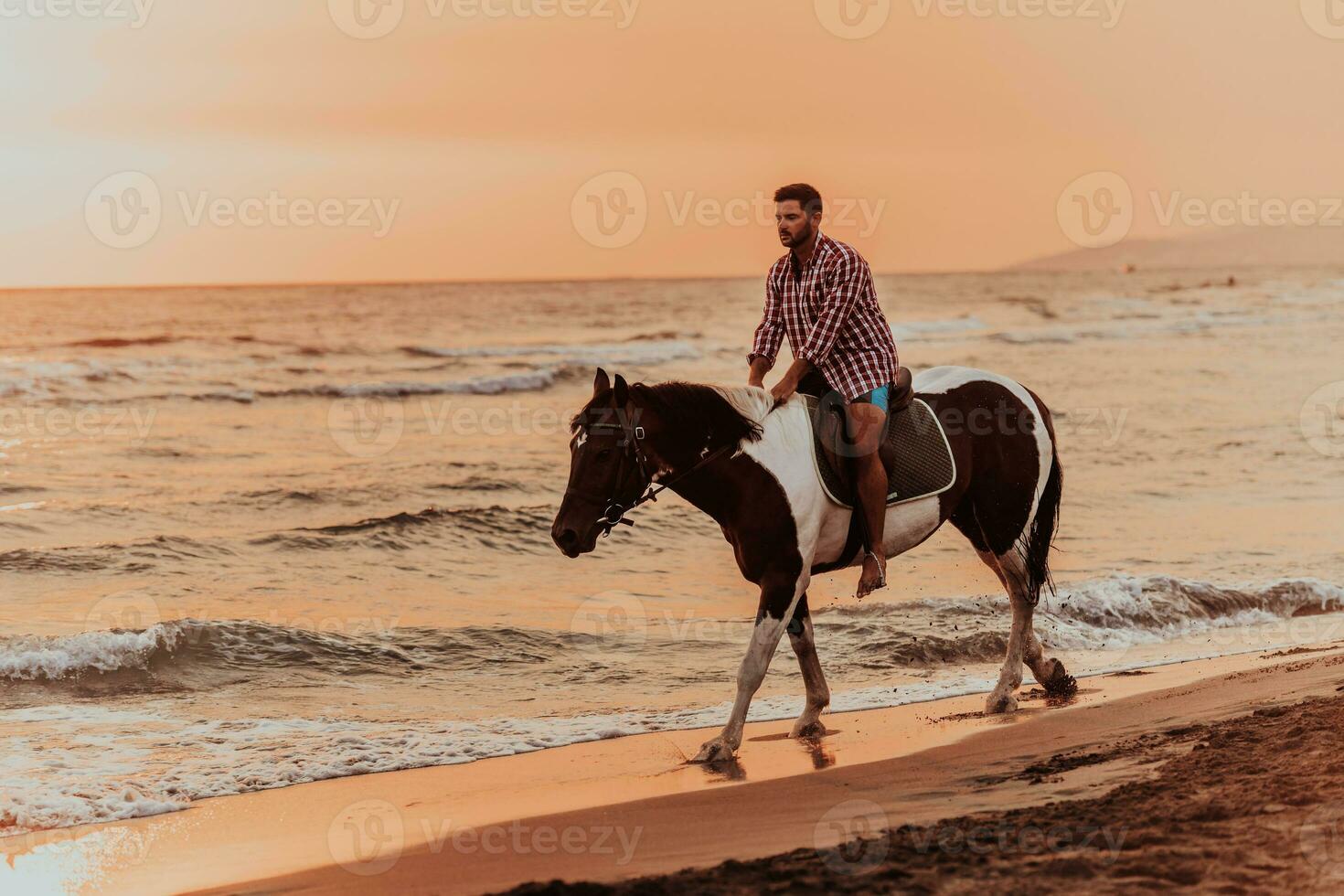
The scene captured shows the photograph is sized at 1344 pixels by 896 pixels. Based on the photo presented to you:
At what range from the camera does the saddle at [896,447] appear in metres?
6.59

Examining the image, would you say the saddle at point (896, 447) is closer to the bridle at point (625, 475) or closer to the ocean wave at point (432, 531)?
the bridle at point (625, 475)

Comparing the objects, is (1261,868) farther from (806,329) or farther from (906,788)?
(806,329)

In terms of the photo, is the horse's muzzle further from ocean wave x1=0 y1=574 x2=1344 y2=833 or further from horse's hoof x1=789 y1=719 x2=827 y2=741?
horse's hoof x1=789 y1=719 x2=827 y2=741

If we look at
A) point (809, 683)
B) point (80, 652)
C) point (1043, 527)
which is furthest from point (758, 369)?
point (80, 652)

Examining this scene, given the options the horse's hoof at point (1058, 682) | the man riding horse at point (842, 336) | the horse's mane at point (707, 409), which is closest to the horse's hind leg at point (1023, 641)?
the horse's hoof at point (1058, 682)

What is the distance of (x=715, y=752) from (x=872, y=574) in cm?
117

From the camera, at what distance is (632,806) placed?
5.53m

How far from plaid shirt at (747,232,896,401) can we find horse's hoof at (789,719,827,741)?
67.2 inches

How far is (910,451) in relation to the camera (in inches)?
273

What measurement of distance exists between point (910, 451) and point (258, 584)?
6716 mm

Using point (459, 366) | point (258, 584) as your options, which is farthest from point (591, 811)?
point (459, 366)

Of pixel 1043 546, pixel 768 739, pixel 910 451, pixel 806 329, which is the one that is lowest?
pixel 768 739

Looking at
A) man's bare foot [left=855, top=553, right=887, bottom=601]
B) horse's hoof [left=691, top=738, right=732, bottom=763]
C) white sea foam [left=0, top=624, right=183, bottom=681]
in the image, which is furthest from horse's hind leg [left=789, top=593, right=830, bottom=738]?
white sea foam [left=0, top=624, right=183, bottom=681]

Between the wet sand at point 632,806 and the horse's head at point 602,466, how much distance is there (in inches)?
46.5
